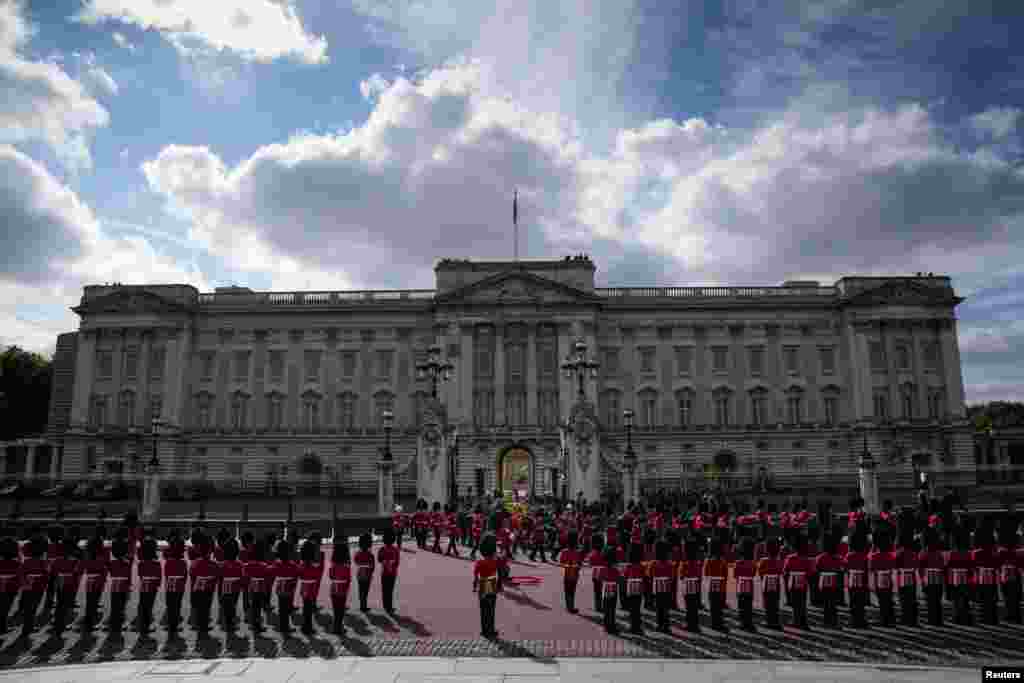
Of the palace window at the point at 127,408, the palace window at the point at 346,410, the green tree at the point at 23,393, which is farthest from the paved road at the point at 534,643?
the green tree at the point at 23,393

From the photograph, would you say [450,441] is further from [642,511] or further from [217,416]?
[217,416]

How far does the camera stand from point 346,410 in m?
59.2

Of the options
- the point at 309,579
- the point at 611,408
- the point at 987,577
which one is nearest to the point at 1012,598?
the point at 987,577

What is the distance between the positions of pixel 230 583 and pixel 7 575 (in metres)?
3.99

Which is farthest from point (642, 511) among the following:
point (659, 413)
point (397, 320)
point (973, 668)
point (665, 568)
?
point (397, 320)

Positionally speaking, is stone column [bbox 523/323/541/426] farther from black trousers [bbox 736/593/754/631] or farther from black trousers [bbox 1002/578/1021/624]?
black trousers [bbox 1002/578/1021/624]

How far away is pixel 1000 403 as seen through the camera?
106500mm

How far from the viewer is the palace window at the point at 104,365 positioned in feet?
195

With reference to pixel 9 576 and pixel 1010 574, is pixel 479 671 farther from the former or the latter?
pixel 1010 574

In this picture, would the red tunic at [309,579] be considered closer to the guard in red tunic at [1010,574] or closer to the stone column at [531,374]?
the guard in red tunic at [1010,574]

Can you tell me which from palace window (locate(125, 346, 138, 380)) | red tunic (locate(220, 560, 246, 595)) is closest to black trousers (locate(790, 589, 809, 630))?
red tunic (locate(220, 560, 246, 595))

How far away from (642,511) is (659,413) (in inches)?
1382

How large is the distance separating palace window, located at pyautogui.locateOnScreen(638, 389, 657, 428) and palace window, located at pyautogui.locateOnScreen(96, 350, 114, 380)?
44763mm

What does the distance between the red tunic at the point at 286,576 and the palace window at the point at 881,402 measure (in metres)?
55.3
